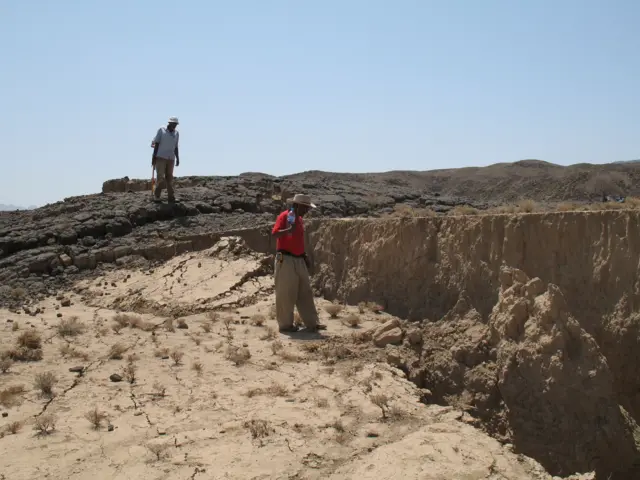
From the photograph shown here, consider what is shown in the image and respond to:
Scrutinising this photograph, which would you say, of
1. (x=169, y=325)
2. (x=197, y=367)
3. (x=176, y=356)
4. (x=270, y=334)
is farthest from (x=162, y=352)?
(x=270, y=334)

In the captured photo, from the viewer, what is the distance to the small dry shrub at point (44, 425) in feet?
18.7

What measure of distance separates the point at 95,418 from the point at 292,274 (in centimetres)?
384

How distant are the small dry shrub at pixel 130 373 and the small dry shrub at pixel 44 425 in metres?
1.20

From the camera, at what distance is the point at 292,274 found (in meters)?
9.20

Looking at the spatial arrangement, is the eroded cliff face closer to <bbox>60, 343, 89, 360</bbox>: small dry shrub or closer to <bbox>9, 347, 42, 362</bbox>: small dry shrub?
<bbox>60, 343, 89, 360</bbox>: small dry shrub

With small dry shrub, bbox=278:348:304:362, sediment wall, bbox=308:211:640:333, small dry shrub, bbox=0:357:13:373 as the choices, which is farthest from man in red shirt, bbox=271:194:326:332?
small dry shrub, bbox=0:357:13:373

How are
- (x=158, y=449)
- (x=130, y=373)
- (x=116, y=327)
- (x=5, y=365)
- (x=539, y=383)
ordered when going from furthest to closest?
(x=116, y=327)
(x=5, y=365)
(x=130, y=373)
(x=539, y=383)
(x=158, y=449)

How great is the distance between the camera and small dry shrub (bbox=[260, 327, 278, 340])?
28.9ft

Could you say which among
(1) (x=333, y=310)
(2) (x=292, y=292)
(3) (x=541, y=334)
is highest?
(2) (x=292, y=292)

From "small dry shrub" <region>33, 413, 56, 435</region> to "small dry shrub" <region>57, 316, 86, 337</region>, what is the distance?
10.1ft

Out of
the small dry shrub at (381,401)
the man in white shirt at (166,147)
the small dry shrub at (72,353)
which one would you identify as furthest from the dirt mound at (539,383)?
the man in white shirt at (166,147)

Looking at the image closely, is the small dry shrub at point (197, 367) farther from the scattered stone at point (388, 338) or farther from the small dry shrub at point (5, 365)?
the scattered stone at point (388, 338)

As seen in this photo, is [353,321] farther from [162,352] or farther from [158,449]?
[158,449]

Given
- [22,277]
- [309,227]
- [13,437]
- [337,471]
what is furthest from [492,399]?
[22,277]
